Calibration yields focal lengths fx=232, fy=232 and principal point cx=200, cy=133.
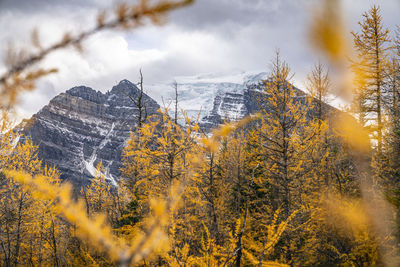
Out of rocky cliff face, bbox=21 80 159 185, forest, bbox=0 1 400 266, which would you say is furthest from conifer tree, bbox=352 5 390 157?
A: rocky cliff face, bbox=21 80 159 185

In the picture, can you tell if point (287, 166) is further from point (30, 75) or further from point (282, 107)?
point (30, 75)

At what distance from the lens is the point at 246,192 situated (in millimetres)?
7625

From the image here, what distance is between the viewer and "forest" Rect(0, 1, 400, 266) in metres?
1.27

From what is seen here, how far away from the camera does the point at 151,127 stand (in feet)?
26.6

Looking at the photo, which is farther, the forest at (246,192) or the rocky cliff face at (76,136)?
the rocky cliff face at (76,136)

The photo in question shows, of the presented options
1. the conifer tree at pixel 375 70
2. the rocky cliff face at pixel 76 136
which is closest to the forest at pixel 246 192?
the conifer tree at pixel 375 70

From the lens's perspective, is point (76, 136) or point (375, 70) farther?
point (76, 136)

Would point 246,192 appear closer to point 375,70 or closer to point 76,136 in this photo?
point 375,70

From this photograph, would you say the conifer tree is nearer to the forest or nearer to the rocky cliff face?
the forest

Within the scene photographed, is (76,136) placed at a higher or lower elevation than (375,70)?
higher

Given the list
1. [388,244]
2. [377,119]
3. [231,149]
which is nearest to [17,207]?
[231,149]

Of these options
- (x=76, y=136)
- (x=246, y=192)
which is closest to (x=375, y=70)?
(x=246, y=192)

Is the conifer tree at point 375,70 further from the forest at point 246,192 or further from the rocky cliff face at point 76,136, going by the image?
the rocky cliff face at point 76,136

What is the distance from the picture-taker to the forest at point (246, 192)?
4.18 ft
